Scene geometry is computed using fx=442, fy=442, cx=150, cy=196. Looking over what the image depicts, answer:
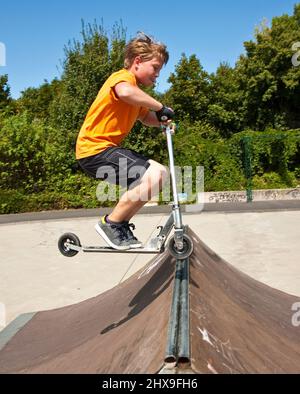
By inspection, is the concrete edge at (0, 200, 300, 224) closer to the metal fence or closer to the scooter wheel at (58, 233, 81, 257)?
the metal fence

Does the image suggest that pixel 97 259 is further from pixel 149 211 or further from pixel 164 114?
pixel 149 211

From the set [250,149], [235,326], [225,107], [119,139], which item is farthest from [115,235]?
[225,107]

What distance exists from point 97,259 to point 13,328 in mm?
3429

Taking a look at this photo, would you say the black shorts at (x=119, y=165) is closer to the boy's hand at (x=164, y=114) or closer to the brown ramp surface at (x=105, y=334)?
the boy's hand at (x=164, y=114)

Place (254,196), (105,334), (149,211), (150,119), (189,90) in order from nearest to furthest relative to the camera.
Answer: (105,334)
(150,119)
(149,211)
(254,196)
(189,90)

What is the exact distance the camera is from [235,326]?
103 inches

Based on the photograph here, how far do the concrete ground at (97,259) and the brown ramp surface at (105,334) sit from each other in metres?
0.89

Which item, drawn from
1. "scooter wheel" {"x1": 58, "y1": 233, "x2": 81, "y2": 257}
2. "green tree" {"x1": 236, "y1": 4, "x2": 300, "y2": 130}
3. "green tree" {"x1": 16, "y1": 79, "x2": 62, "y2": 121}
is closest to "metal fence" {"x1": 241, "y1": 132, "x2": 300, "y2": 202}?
"green tree" {"x1": 236, "y1": 4, "x2": 300, "y2": 130}

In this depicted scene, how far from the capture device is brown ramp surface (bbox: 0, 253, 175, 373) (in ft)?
7.29

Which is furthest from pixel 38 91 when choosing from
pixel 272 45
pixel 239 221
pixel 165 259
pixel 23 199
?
pixel 165 259

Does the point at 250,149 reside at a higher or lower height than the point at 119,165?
higher

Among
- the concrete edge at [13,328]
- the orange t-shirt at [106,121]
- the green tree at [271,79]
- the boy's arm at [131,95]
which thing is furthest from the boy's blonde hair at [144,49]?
the green tree at [271,79]

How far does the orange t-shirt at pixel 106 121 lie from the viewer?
3305 mm

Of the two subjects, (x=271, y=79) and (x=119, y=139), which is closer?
(x=119, y=139)
